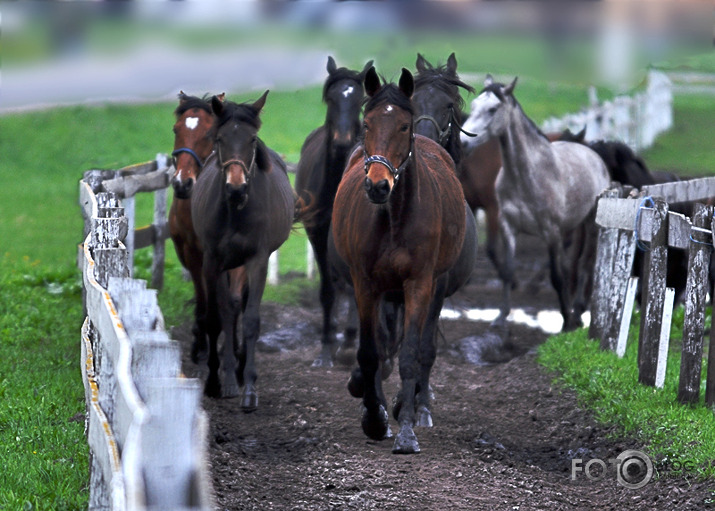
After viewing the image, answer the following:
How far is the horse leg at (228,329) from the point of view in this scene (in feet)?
26.3

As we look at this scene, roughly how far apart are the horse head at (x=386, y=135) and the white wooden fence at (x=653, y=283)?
82.1 inches

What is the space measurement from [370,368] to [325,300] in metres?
3.65

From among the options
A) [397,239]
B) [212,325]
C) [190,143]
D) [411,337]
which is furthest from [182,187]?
[411,337]

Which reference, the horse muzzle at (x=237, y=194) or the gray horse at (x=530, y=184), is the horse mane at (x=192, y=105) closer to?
the horse muzzle at (x=237, y=194)

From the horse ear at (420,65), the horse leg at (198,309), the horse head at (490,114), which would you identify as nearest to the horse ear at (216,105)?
the horse leg at (198,309)

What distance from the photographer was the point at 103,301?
401cm

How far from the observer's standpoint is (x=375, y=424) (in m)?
6.52

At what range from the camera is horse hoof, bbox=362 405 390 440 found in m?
6.51

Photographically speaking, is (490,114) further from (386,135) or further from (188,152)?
(386,135)

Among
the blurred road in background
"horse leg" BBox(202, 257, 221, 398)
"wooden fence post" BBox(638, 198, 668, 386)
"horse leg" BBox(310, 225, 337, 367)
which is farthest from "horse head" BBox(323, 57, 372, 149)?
the blurred road in background

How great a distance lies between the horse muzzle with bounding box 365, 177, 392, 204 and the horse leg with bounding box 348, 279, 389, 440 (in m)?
0.90

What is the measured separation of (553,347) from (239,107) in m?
3.80

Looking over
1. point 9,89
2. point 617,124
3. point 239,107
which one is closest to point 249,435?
point 239,107

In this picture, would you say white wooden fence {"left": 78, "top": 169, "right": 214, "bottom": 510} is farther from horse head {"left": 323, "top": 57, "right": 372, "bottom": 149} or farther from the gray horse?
the gray horse
